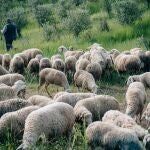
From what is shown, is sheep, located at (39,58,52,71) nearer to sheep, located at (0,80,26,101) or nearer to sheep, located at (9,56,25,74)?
sheep, located at (9,56,25,74)

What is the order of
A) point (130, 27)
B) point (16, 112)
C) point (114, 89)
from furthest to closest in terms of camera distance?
1. point (130, 27)
2. point (114, 89)
3. point (16, 112)

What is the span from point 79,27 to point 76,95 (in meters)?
12.9

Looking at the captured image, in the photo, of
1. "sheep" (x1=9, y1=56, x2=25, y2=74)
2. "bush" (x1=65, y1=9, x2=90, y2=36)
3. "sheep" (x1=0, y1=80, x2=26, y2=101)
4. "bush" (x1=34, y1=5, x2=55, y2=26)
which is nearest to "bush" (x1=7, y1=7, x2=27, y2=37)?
"bush" (x1=34, y1=5, x2=55, y2=26)

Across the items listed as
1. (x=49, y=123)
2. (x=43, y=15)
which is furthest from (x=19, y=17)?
(x=49, y=123)

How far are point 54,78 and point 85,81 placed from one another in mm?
926

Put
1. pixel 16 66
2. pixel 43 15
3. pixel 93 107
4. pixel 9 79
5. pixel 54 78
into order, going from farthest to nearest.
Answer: pixel 43 15 < pixel 16 66 < pixel 54 78 < pixel 9 79 < pixel 93 107

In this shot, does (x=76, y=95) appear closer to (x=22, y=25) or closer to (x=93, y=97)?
(x=93, y=97)

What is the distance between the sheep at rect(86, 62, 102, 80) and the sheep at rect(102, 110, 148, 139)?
557cm

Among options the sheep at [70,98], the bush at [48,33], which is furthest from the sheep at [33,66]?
the bush at [48,33]

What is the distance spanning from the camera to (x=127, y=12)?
78.5 feet

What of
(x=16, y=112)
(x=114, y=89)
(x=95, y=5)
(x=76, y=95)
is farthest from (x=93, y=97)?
(x=95, y=5)

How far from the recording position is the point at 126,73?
53.3ft

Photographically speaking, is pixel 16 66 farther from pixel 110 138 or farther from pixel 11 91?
pixel 110 138

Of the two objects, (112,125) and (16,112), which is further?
(16,112)
